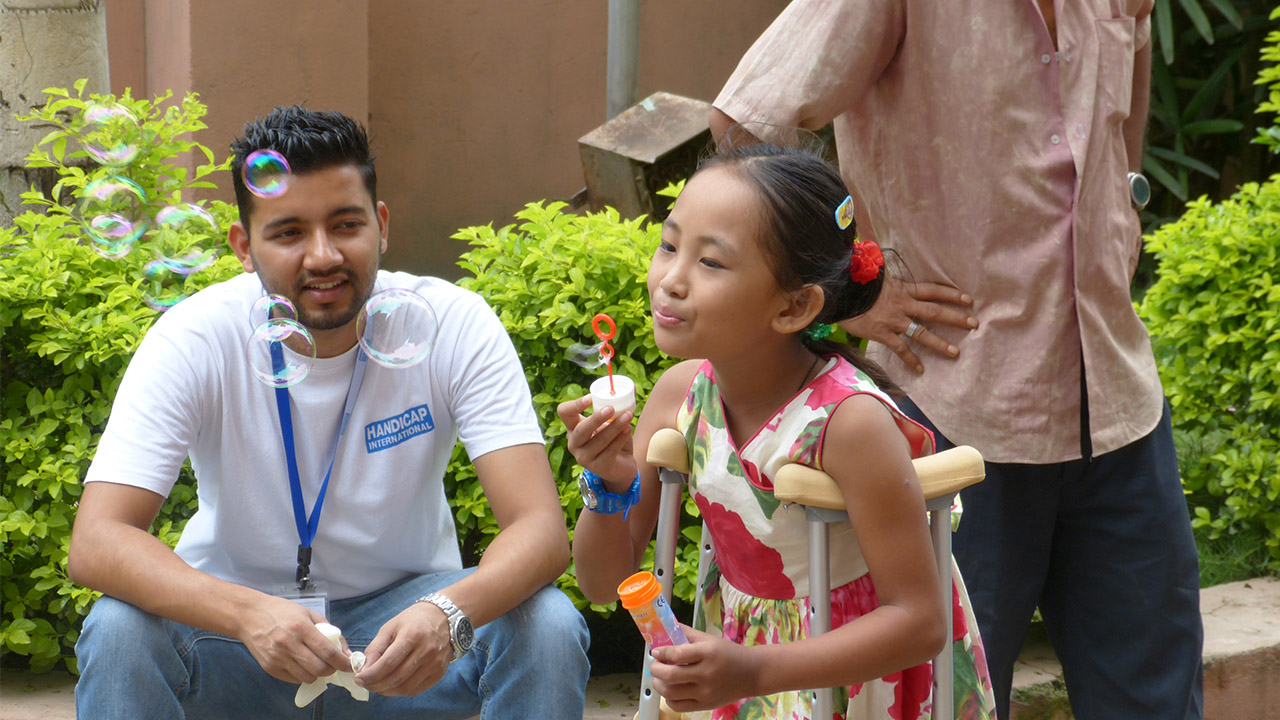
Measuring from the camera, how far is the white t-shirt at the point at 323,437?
2.68m

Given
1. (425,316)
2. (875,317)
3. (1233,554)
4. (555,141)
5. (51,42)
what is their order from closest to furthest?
(875,317)
(425,316)
(51,42)
(1233,554)
(555,141)

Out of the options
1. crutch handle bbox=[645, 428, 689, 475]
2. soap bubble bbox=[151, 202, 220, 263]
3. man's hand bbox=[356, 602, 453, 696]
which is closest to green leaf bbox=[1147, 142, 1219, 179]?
soap bubble bbox=[151, 202, 220, 263]

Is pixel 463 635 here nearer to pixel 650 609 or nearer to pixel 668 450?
pixel 668 450

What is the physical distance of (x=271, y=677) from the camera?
255cm

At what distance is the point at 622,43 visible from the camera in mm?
4758

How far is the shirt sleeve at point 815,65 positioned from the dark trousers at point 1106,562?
61cm

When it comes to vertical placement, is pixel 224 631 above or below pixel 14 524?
above

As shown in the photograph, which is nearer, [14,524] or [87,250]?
[14,524]

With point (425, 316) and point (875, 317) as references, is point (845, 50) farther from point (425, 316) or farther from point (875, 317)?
point (425, 316)

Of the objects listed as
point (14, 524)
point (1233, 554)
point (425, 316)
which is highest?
point (425, 316)

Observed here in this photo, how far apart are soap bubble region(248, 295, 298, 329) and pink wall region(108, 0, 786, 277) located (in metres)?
3.00

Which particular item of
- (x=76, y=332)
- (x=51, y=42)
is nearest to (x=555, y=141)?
(x=51, y=42)

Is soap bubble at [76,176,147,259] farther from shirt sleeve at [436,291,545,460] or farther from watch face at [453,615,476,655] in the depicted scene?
watch face at [453,615,476,655]

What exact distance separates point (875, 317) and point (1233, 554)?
8.57 ft
